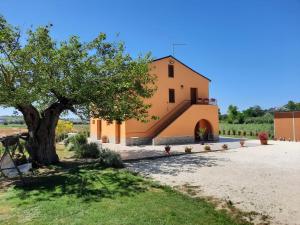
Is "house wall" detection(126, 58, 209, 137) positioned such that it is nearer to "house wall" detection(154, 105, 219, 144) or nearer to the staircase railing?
the staircase railing

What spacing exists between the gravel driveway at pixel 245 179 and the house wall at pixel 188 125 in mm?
8769

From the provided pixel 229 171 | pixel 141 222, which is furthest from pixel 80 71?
pixel 141 222

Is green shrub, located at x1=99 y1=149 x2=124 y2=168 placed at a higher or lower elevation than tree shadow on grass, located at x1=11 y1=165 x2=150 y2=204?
higher

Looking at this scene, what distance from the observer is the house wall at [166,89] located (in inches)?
1003

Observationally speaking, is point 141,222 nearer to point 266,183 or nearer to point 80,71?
point 266,183

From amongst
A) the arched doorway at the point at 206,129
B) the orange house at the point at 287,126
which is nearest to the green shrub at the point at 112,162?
the arched doorway at the point at 206,129

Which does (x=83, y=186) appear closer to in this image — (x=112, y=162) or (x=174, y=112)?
(x=112, y=162)

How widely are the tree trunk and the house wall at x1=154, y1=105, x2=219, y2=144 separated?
36.9 feet

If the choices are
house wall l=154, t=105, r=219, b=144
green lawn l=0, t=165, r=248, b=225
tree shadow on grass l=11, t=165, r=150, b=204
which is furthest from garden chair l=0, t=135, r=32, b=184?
house wall l=154, t=105, r=219, b=144

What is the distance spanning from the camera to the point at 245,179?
10594 mm

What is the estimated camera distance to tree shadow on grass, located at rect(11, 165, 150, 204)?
8305 mm

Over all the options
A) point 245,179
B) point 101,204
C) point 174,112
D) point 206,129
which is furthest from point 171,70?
point 101,204

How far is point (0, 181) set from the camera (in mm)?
10961

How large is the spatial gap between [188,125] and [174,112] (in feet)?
6.21
